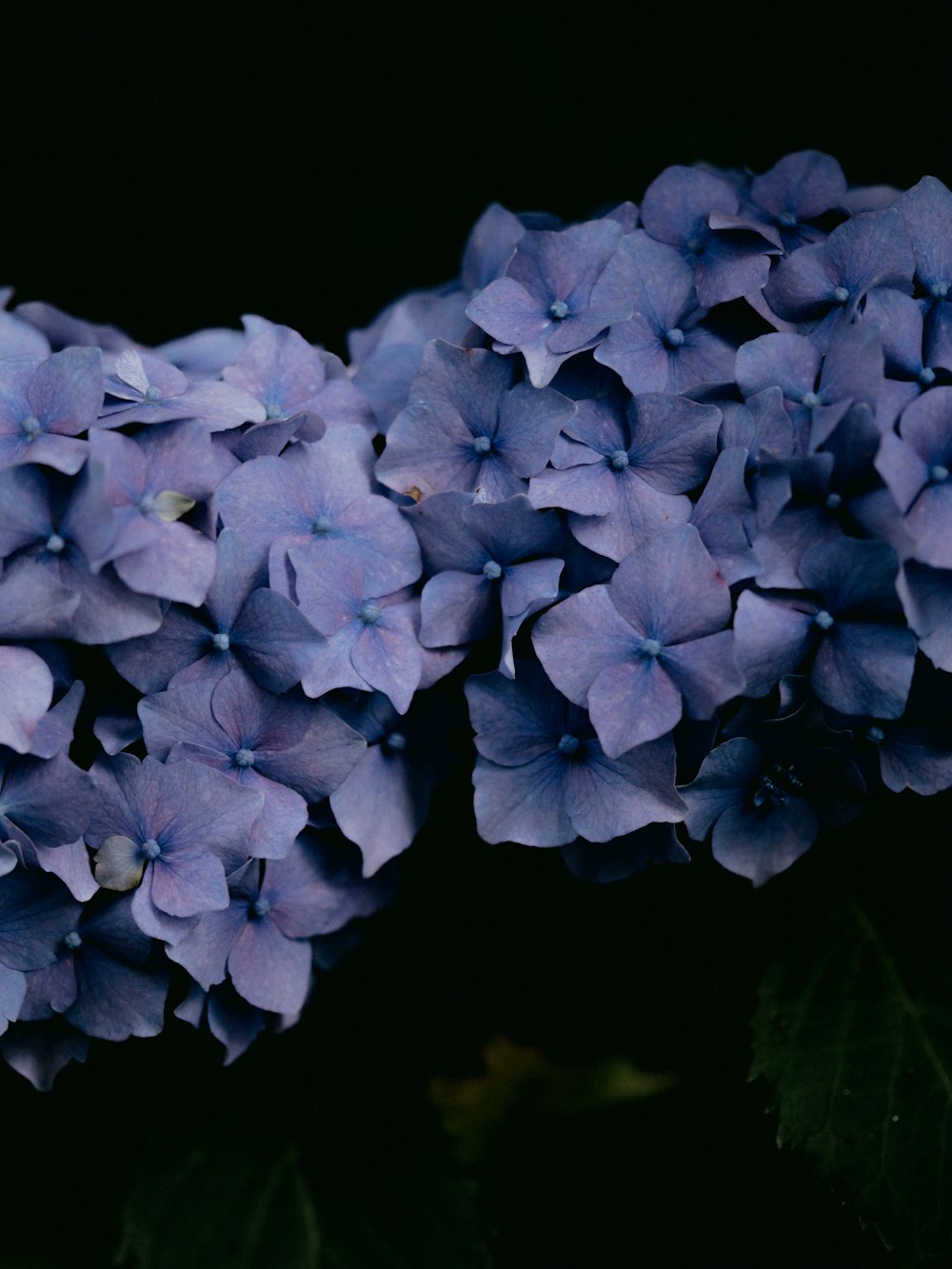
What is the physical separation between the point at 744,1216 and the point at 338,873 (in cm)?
54

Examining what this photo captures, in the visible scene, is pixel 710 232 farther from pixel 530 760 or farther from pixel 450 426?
pixel 530 760

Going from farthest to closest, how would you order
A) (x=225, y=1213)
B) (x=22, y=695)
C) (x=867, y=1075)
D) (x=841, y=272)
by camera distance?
(x=225, y=1213), (x=867, y=1075), (x=841, y=272), (x=22, y=695)

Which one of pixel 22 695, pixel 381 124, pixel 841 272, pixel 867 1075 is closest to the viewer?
pixel 22 695

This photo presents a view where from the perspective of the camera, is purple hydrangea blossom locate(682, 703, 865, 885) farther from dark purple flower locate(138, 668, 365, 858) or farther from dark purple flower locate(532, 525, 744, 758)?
dark purple flower locate(138, 668, 365, 858)

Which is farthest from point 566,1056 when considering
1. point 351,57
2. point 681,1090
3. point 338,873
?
point 351,57

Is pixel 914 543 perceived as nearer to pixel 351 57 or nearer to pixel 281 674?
pixel 281 674

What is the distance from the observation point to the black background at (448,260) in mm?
943

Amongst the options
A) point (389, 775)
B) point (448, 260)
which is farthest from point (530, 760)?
point (448, 260)

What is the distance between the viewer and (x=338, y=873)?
714 mm

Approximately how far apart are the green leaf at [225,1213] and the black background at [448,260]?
0.03m

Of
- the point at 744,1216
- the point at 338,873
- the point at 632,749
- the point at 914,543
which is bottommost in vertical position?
the point at 744,1216

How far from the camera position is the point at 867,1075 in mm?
784

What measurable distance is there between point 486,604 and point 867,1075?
41cm

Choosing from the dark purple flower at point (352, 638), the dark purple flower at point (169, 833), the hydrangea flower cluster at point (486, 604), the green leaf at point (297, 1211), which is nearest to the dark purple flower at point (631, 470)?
the hydrangea flower cluster at point (486, 604)
